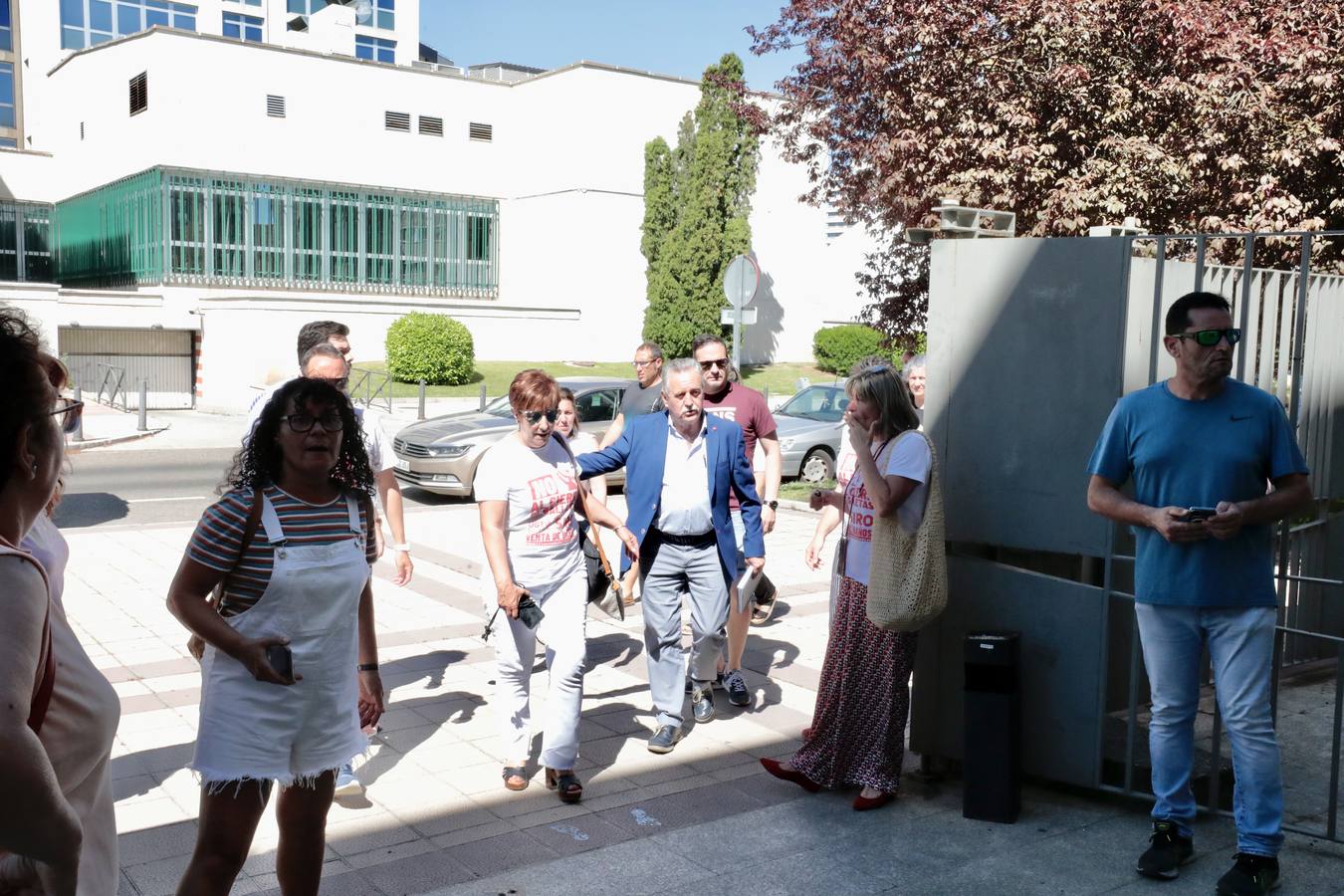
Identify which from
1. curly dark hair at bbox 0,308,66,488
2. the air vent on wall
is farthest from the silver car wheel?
the air vent on wall

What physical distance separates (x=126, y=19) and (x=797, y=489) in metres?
45.1

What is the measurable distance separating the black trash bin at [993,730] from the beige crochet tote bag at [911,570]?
28 cm

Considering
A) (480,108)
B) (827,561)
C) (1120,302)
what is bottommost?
(827,561)

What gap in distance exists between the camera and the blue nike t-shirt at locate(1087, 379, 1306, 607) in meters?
4.26

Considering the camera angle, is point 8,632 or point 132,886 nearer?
point 8,632

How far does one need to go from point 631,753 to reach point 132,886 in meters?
2.32

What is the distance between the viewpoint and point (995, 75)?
1121 centimetres

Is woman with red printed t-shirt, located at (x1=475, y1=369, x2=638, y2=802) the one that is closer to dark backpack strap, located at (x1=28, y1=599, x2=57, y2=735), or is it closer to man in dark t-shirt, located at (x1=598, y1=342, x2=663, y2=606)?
man in dark t-shirt, located at (x1=598, y1=342, x2=663, y2=606)

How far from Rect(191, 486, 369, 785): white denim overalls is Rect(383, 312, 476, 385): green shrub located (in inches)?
1113

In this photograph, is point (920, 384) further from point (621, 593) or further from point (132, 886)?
point (132, 886)

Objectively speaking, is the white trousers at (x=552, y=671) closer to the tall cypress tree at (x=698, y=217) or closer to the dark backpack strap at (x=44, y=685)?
the dark backpack strap at (x=44, y=685)

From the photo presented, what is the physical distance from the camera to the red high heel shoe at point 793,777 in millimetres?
5332

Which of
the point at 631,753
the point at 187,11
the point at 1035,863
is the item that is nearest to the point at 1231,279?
the point at 1035,863

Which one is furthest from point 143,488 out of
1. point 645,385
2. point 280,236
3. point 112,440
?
point 280,236
